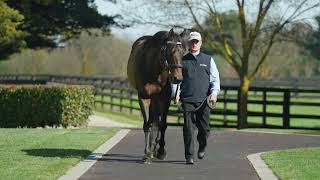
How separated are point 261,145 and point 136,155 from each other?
319 cm

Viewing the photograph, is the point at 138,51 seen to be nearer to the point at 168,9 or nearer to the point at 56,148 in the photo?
the point at 56,148

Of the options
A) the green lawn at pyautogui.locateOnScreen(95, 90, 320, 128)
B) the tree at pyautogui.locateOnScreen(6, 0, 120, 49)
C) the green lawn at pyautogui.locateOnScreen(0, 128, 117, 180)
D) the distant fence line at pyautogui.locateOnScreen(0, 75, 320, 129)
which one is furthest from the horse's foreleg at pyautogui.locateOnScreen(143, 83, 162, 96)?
the tree at pyautogui.locateOnScreen(6, 0, 120, 49)

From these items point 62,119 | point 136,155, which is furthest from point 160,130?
point 62,119

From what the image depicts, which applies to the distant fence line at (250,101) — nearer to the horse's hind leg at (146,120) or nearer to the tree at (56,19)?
the tree at (56,19)

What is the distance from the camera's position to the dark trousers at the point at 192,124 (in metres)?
10.7

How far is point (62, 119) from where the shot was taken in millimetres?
19750

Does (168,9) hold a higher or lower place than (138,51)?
higher

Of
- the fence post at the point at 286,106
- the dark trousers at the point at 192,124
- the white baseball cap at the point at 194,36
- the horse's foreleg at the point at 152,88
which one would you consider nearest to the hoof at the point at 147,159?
the dark trousers at the point at 192,124

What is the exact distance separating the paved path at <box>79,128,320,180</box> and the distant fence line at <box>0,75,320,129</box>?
5675 mm

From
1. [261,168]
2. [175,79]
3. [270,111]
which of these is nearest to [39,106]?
[175,79]

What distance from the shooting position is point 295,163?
10758 mm

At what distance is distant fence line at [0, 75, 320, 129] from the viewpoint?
22.1 metres

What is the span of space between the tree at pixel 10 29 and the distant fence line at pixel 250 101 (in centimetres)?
443

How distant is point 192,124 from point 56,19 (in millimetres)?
21599
